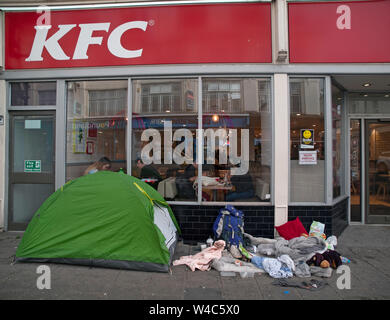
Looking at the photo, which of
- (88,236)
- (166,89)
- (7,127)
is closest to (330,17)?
(166,89)

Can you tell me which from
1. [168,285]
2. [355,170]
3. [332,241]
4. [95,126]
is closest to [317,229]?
[332,241]

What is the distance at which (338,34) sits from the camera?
568cm

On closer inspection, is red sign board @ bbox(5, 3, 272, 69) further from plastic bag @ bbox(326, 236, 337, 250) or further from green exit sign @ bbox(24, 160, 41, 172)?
plastic bag @ bbox(326, 236, 337, 250)

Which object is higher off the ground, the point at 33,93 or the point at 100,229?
the point at 33,93

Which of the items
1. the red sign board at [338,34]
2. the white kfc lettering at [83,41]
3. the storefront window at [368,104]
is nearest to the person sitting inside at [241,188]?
the red sign board at [338,34]

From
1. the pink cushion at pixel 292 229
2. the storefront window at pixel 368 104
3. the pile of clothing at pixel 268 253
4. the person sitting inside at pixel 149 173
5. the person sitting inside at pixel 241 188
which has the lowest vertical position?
the pile of clothing at pixel 268 253

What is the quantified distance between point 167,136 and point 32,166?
333 cm

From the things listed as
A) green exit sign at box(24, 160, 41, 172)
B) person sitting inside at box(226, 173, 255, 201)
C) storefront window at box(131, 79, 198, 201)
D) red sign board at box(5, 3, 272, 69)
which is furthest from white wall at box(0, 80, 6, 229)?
person sitting inside at box(226, 173, 255, 201)

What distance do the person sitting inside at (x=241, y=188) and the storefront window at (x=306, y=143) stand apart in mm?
873

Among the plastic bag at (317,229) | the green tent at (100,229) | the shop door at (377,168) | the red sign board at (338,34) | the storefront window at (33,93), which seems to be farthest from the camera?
the shop door at (377,168)

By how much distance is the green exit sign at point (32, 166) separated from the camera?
21.1ft

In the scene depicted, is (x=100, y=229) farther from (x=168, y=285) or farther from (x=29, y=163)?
(x=29, y=163)

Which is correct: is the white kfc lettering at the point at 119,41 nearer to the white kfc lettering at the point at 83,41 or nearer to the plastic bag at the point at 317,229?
the white kfc lettering at the point at 83,41

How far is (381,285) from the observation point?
154 inches
